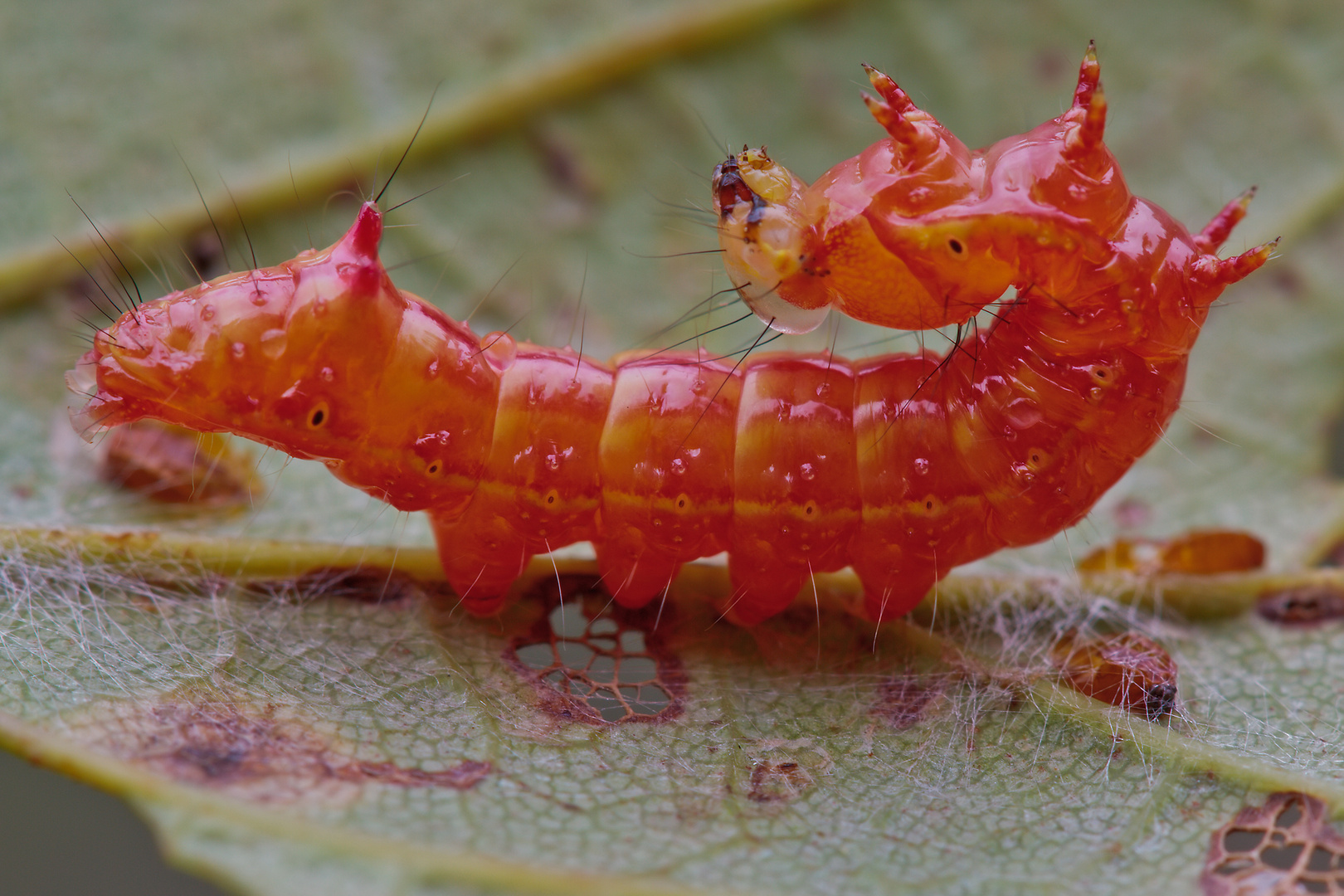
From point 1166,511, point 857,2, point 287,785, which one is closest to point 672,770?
point 287,785

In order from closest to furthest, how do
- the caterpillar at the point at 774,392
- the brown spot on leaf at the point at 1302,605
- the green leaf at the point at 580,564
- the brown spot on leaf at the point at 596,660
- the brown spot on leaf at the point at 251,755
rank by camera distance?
the brown spot on leaf at the point at 251,755, the green leaf at the point at 580,564, the caterpillar at the point at 774,392, the brown spot on leaf at the point at 596,660, the brown spot on leaf at the point at 1302,605

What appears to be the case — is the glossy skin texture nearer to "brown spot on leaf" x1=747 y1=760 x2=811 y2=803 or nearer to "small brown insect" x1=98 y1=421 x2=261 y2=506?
"brown spot on leaf" x1=747 y1=760 x2=811 y2=803

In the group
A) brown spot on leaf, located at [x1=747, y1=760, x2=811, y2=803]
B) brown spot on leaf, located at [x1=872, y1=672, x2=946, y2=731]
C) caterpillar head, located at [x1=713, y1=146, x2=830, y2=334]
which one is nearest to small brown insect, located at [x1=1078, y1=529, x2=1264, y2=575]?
brown spot on leaf, located at [x1=872, y1=672, x2=946, y2=731]

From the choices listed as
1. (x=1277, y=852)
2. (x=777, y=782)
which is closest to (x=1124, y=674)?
(x=1277, y=852)

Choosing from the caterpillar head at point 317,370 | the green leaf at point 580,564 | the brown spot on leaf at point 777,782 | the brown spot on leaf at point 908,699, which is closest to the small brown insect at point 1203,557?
the green leaf at point 580,564

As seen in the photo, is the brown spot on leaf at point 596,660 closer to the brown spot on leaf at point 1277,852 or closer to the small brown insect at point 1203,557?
the brown spot on leaf at point 1277,852

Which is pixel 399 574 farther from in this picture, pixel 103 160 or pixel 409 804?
pixel 103 160

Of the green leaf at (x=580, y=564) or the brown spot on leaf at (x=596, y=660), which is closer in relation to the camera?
the green leaf at (x=580, y=564)
